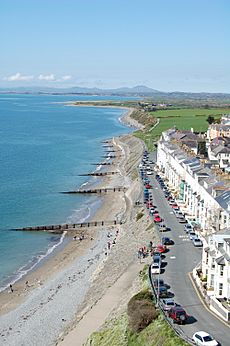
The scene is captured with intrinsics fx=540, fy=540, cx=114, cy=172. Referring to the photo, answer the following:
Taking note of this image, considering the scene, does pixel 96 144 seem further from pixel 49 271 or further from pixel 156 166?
pixel 49 271

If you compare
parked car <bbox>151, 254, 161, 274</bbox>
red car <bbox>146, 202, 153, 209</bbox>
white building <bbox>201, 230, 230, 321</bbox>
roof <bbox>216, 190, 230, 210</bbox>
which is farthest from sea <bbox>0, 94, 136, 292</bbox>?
white building <bbox>201, 230, 230, 321</bbox>

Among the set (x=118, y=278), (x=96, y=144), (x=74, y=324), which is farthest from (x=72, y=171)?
(x=74, y=324)

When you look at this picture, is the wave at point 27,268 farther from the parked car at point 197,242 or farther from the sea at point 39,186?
the parked car at point 197,242

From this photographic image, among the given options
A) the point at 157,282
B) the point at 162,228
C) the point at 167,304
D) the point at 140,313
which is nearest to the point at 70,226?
the point at 162,228

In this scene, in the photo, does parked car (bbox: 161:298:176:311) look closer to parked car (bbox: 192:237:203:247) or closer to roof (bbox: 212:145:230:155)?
parked car (bbox: 192:237:203:247)

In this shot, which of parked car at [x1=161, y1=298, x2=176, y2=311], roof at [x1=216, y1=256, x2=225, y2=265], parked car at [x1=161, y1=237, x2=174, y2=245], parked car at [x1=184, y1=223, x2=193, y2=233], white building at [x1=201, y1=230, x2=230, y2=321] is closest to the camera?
parked car at [x1=161, y1=298, x2=176, y2=311]

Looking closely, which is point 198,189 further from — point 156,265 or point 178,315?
point 178,315
